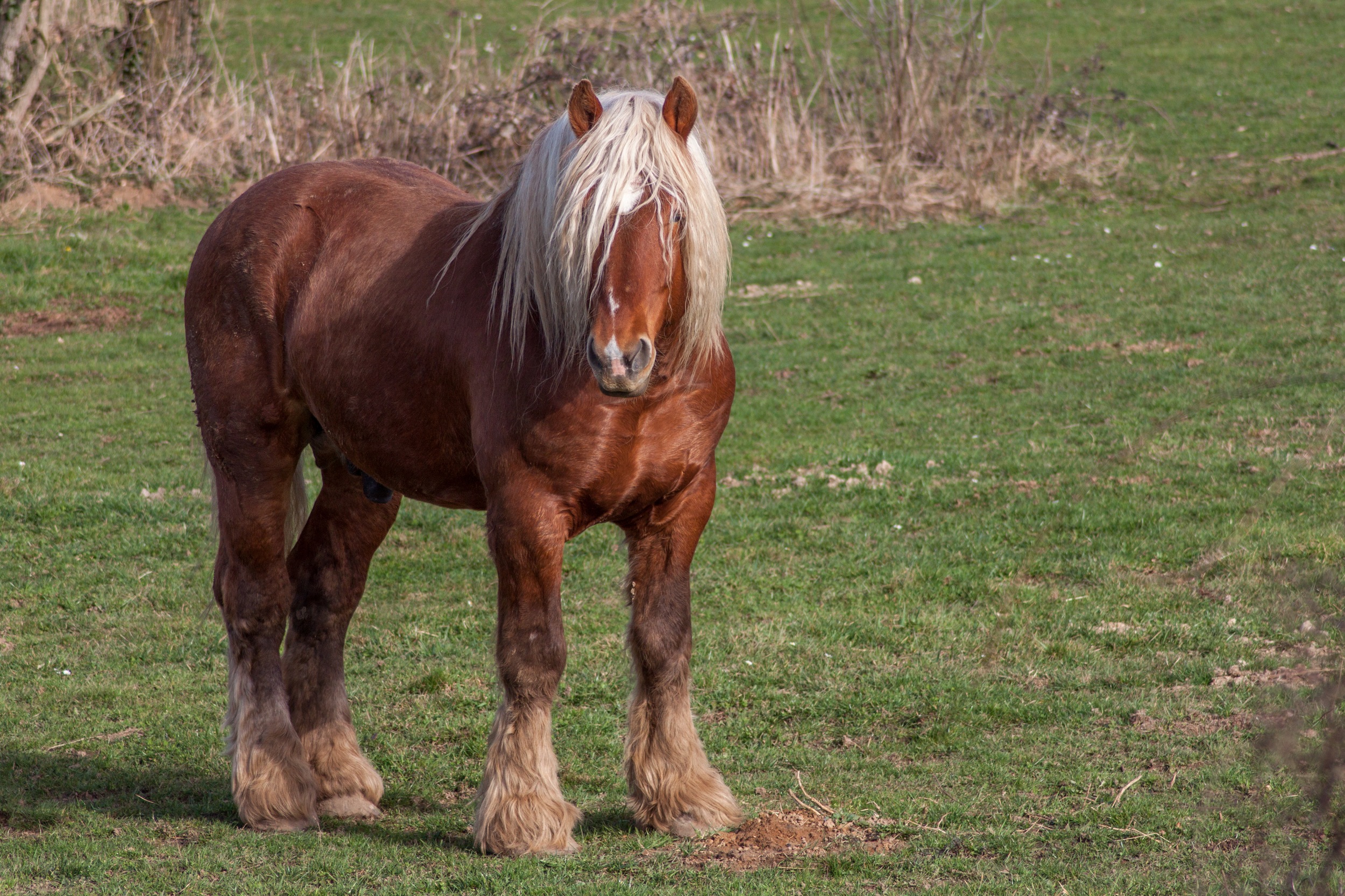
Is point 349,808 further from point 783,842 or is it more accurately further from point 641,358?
point 641,358

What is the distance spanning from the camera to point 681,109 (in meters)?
3.74

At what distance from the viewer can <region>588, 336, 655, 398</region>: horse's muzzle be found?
132 inches

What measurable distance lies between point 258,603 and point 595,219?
6.64ft

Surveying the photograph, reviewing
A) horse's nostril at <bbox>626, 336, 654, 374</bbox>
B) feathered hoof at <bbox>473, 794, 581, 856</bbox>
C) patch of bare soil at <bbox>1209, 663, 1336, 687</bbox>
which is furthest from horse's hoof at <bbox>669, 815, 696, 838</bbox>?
patch of bare soil at <bbox>1209, 663, 1336, 687</bbox>

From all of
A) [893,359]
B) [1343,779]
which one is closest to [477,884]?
[1343,779]

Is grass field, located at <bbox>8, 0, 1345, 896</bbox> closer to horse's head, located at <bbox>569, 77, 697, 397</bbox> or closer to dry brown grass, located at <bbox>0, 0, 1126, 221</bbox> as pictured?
horse's head, located at <bbox>569, 77, 697, 397</bbox>

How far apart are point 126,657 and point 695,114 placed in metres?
4.01

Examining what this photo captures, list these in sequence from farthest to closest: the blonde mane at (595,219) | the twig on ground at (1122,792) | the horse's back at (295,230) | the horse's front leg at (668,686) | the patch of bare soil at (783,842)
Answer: the horse's back at (295,230)
the twig on ground at (1122,792)
the horse's front leg at (668,686)
the patch of bare soil at (783,842)
the blonde mane at (595,219)

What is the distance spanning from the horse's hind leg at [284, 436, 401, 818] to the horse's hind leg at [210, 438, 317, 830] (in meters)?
0.13

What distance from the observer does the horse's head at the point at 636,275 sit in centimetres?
339

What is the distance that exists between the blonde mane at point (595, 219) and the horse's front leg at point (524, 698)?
598mm

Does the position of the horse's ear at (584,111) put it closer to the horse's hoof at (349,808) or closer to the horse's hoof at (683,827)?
the horse's hoof at (683,827)

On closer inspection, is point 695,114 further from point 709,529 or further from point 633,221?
point 709,529

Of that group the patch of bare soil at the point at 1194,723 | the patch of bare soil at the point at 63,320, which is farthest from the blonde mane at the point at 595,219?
the patch of bare soil at the point at 63,320
